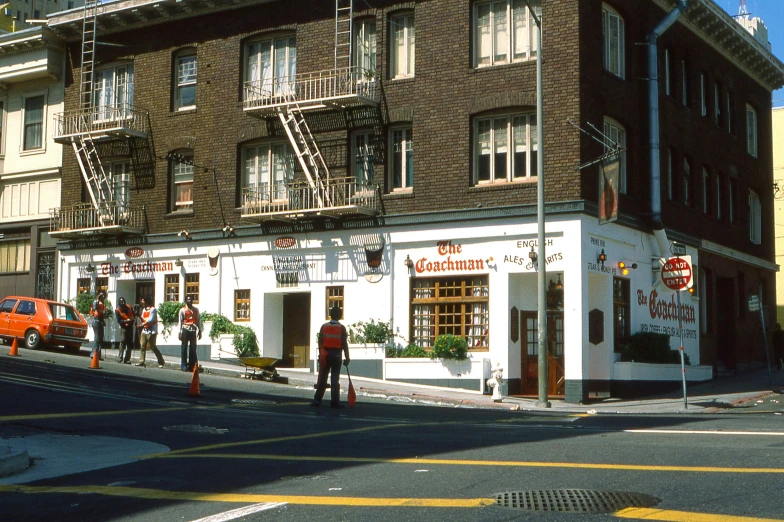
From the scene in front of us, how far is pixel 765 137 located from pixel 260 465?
3554 cm

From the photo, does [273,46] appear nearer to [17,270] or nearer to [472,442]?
[17,270]

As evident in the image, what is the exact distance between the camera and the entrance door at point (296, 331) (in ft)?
99.6

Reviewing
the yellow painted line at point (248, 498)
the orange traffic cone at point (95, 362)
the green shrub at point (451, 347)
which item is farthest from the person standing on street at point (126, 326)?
the yellow painted line at point (248, 498)

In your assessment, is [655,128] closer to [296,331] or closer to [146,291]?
[296,331]

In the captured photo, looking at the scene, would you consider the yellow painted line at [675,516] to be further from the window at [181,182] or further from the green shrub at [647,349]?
the window at [181,182]

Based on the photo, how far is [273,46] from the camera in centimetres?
3088

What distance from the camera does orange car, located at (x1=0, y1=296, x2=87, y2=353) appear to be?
3033cm

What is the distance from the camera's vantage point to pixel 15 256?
37.4 metres

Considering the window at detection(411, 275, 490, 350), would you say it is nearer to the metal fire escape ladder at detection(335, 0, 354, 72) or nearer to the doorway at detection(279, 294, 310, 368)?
the doorway at detection(279, 294, 310, 368)

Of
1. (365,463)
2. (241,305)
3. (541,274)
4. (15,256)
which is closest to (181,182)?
(241,305)

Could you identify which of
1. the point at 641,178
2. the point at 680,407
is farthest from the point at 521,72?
the point at 680,407

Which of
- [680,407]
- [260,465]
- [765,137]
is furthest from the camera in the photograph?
[765,137]

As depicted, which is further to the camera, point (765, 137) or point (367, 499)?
point (765, 137)

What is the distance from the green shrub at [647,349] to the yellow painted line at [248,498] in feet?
63.9
